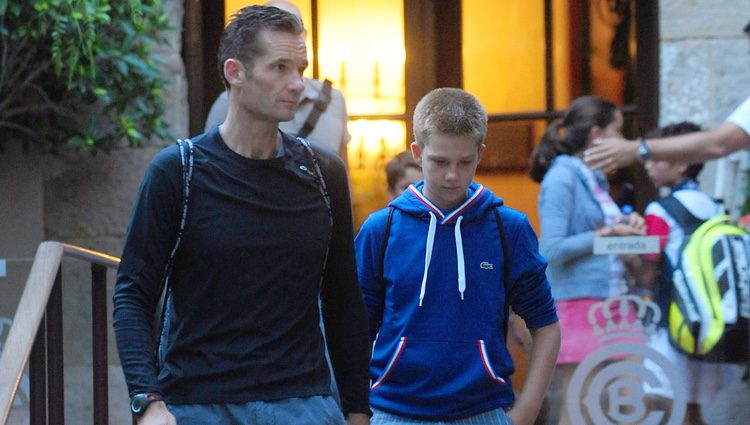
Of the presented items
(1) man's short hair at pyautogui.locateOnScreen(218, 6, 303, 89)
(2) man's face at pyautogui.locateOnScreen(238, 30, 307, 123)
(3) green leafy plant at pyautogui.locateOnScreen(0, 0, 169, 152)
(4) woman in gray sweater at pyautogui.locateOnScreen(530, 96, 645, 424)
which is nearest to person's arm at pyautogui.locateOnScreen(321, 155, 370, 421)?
(2) man's face at pyautogui.locateOnScreen(238, 30, 307, 123)

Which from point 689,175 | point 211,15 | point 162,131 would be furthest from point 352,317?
point 211,15

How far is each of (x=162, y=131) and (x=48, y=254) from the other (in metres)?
2.45

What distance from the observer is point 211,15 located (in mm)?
7582

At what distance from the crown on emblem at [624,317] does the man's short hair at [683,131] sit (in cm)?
97

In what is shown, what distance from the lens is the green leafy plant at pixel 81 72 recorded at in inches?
238

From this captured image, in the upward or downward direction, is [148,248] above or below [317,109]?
below

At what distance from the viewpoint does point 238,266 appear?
3.08 m

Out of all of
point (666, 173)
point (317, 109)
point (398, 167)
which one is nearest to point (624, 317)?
point (666, 173)

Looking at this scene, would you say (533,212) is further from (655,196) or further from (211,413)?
(211,413)

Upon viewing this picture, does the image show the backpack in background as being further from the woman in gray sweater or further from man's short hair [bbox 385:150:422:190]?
man's short hair [bbox 385:150:422:190]

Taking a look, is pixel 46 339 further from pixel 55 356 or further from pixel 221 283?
pixel 221 283

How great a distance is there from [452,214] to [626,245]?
1991mm

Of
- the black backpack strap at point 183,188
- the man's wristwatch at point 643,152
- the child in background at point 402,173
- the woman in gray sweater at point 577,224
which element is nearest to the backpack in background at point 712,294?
the woman in gray sweater at point 577,224

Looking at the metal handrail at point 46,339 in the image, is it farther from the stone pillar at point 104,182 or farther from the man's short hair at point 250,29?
the stone pillar at point 104,182
